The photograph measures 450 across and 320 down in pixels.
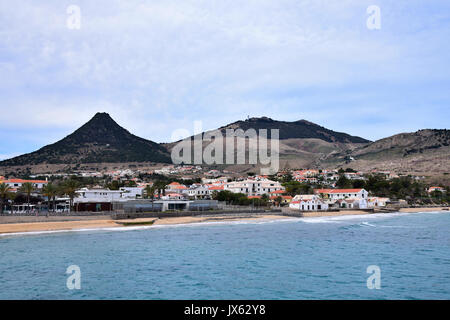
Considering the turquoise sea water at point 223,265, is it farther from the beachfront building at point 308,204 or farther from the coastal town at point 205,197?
the beachfront building at point 308,204

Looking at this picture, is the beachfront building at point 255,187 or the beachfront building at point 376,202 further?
the beachfront building at point 255,187

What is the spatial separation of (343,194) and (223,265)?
69.2 metres

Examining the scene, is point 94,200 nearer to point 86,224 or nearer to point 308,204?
point 86,224

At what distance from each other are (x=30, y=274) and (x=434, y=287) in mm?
23157

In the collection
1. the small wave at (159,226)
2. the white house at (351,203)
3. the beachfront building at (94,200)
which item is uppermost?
the beachfront building at (94,200)

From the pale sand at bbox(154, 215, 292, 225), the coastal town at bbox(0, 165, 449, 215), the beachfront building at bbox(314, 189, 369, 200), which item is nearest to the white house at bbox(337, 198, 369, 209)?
the coastal town at bbox(0, 165, 449, 215)

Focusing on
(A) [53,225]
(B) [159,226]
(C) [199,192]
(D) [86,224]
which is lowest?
(B) [159,226]

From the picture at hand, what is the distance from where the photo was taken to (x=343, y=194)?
9094 cm

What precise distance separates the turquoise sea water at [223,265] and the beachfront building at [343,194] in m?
44.4

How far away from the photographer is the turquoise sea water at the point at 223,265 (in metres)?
20.7

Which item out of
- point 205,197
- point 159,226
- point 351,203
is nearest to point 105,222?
point 159,226

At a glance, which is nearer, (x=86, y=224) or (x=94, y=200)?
(x=86, y=224)

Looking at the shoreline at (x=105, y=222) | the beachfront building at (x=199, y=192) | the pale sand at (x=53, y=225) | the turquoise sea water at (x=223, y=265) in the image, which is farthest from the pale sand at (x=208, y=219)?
the beachfront building at (x=199, y=192)
